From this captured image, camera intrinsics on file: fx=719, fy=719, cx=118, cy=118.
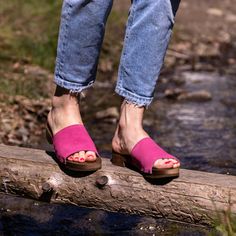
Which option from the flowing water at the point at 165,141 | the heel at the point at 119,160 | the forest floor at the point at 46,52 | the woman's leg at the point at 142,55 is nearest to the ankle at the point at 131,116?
the woman's leg at the point at 142,55

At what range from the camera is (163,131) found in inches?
176

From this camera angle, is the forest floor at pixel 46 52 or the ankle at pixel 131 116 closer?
the ankle at pixel 131 116

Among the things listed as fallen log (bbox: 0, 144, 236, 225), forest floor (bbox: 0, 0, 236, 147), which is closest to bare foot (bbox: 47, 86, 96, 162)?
fallen log (bbox: 0, 144, 236, 225)

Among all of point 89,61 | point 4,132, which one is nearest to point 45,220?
point 89,61

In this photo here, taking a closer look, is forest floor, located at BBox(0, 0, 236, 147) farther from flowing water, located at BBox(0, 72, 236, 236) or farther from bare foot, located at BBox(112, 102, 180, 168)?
bare foot, located at BBox(112, 102, 180, 168)

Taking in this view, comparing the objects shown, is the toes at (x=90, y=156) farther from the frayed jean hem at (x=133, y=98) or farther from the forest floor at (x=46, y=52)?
the forest floor at (x=46, y=52)

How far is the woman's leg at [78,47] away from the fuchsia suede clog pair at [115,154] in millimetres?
29

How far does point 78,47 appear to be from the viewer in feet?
8.45

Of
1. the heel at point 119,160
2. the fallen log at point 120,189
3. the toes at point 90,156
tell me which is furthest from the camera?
the heel at point 119,160

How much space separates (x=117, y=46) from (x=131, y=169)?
3.72m

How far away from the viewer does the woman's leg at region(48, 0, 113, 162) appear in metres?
2.53

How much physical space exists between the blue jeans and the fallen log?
30 cm

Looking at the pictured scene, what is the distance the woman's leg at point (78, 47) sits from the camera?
253 centimetres

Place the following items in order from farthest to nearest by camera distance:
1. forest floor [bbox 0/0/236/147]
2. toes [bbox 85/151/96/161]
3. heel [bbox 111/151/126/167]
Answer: forest floor [bbox 0/0/236/147] < heel [bbox 111/151/126/167] < toes [bbox 85/151/96/161]
